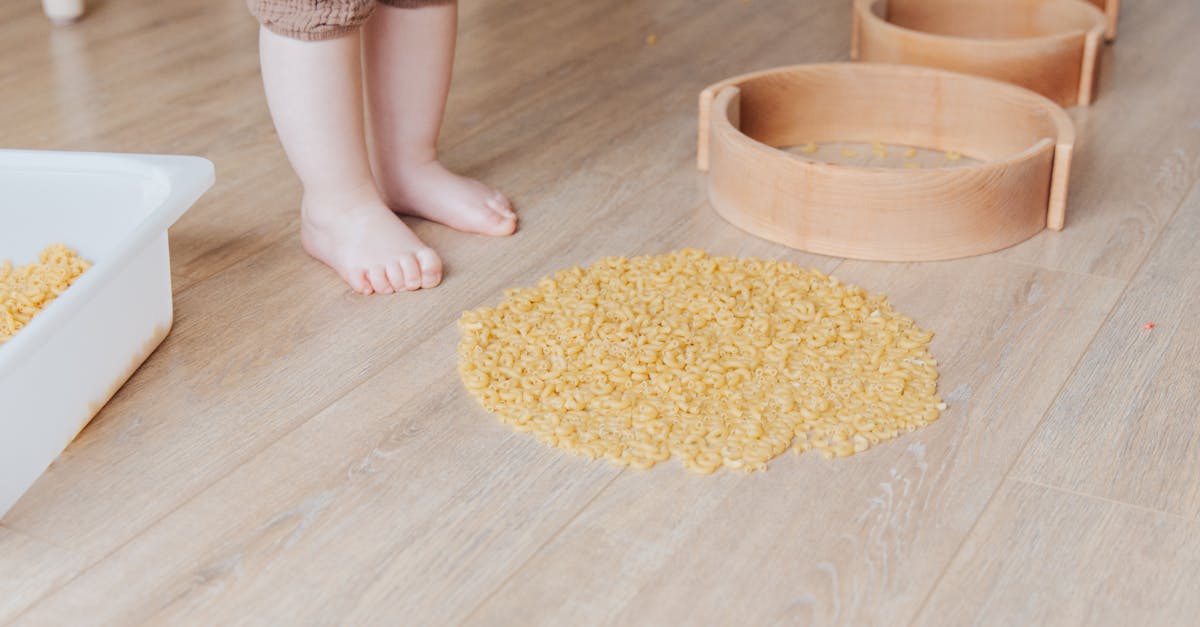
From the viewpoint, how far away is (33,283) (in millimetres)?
1301

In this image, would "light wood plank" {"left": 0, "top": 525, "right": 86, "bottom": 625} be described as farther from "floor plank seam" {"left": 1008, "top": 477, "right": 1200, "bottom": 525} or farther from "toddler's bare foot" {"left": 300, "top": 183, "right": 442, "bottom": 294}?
"floor plank seam" {"left": 1008, "top": 477, "right": 1200, "bottom": 525}

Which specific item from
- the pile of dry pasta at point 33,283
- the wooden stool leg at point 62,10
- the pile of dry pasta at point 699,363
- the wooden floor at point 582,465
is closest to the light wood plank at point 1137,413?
the wooden floor at point 582,465

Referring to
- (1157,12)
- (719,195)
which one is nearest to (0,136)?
(719,195)

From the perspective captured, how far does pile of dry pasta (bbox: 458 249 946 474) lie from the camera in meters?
1.16

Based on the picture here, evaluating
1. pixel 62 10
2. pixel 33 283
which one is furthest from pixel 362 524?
pixel 62 10

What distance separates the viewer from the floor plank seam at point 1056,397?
0.99m

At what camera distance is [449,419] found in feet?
3.93

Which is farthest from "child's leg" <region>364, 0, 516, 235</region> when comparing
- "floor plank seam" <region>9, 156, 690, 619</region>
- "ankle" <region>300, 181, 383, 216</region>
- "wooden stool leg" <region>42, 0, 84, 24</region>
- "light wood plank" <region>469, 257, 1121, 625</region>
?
"wooden stool leg" <region>42, 0, 84, 24</region>

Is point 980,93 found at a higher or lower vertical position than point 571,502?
lower

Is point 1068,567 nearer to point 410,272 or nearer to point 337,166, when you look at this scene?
point 410,272

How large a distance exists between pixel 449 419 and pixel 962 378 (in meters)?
0.47

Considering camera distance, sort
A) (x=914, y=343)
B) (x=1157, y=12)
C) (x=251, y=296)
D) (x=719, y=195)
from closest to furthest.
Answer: (x=914, y=343) < (x=251, y=296) < (x=719, y=195) < (x=1157, y=12)

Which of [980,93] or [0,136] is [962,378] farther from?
[0,136]

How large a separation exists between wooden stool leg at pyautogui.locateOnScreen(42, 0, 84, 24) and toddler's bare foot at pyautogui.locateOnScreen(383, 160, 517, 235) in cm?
103
